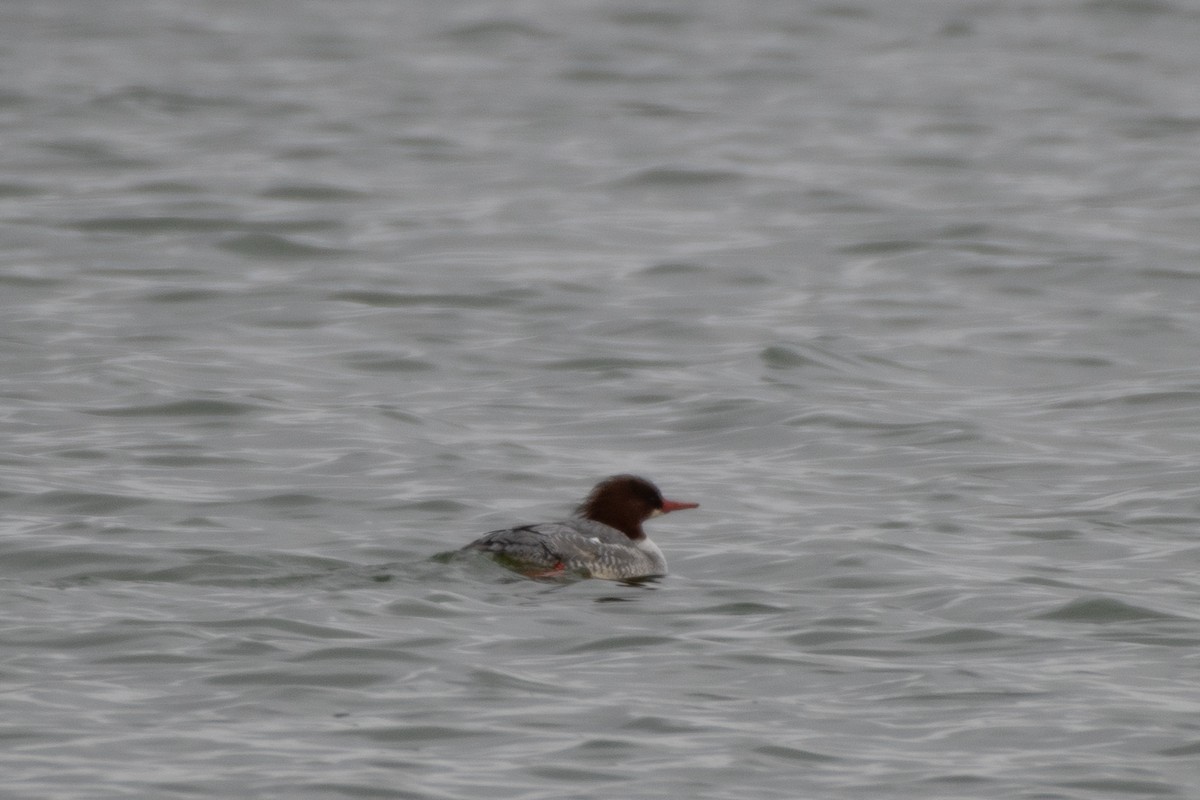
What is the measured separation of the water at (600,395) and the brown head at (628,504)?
11.2 inches

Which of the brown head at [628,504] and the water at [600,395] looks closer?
the water at [600,395]

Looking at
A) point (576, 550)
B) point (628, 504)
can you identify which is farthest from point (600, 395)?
point (576, 550)

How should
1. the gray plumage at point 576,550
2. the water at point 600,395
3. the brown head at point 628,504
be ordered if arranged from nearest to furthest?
the water at point 600,395 < the gray plumage at point 576,550 < the brown head at point 628,504

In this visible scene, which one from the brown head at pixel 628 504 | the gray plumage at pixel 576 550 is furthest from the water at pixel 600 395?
the brown head at pixel 628 504

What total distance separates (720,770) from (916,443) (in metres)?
5.63

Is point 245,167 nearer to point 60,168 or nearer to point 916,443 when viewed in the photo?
point 60,168

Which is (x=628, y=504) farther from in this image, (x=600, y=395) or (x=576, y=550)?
(x=600, y=395)

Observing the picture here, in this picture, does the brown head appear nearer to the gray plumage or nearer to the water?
the gray plumage

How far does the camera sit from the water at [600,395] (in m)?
8.73

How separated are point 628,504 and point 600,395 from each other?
3197 mm

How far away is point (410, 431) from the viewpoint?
44.8 ft

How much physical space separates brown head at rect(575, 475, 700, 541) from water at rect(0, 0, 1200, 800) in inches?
11.2

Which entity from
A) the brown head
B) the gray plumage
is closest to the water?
the gray plumage

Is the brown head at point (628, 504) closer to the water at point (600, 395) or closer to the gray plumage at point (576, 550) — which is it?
the gray plumage at point (576, 550)
